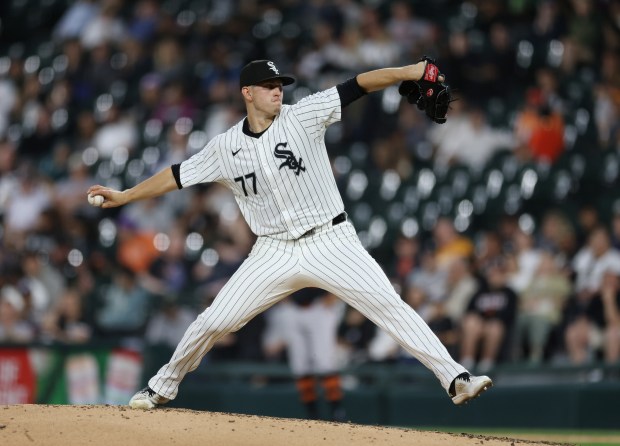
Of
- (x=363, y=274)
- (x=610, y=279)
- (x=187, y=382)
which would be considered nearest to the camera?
(x=363, y=274)

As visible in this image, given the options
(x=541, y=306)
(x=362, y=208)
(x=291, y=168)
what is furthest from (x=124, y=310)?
(x=291, y=168)

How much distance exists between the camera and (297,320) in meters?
10.7

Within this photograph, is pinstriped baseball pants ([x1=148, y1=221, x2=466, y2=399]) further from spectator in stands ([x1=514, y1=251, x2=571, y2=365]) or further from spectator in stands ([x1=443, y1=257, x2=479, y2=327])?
spectator in stands ([x1=443, y1=257, x2=479, y2=327])

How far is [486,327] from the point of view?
10414 mm

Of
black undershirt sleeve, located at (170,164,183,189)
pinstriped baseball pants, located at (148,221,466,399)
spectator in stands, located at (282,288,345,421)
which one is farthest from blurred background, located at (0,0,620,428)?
black undershirt sleeve, located at (170,164,183,189)

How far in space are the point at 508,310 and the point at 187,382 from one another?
3118mm

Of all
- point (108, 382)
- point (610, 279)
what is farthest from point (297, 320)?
point (610, 279)

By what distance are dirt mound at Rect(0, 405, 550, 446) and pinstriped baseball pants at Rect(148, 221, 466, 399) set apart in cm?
36

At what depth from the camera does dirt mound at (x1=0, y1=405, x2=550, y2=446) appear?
232 inches

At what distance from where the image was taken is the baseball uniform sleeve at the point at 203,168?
6.61 m

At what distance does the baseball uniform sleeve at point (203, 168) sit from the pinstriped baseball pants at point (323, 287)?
454mm

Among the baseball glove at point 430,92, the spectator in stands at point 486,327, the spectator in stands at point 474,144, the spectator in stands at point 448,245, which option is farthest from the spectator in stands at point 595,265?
the baseball glove at point 430,92

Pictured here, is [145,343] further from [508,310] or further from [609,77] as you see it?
[609,77]

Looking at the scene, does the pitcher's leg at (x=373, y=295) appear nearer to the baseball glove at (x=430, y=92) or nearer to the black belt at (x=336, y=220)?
the black belt at (x=336, y=220)
